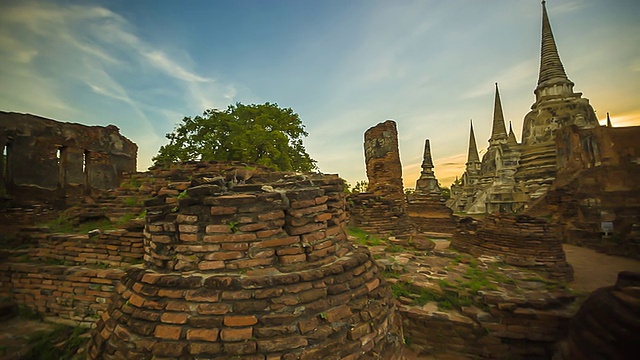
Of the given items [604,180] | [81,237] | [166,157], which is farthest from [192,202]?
[166,157]

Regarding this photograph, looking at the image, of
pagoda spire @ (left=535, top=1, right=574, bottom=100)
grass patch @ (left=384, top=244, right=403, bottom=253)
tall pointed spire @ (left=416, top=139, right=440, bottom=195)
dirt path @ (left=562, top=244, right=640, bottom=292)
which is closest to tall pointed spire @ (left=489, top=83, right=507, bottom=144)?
pagoda spire @ (left=535, top=1, right=574, bottom=100)

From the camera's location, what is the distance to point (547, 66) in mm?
21391

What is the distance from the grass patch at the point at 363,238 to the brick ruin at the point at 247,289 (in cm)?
436

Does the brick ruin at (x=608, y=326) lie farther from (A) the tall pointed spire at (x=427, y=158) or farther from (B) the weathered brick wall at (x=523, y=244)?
(A) the tall pointed spire at (x=427, y=158)

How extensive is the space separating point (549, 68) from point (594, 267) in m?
21.1

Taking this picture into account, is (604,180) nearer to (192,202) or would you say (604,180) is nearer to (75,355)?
(192,202)

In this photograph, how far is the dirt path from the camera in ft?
19.9

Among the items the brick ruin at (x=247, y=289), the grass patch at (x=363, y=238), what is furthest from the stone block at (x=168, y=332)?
the grass patch at (x=363, y=238)

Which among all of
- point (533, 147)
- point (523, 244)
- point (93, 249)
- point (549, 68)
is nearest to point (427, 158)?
point (523, 244)

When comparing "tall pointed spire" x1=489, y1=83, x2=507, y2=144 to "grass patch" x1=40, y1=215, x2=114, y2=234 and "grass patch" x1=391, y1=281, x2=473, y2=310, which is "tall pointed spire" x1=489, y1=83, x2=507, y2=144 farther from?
"grass patch" x1=40, y1=215, x2=114, y2=234

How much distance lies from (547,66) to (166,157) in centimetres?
2992

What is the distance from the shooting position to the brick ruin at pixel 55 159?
743 cm

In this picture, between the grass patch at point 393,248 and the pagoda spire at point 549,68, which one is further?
the pagoda spire at point 549,68

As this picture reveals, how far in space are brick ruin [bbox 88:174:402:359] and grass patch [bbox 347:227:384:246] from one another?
4364mm
